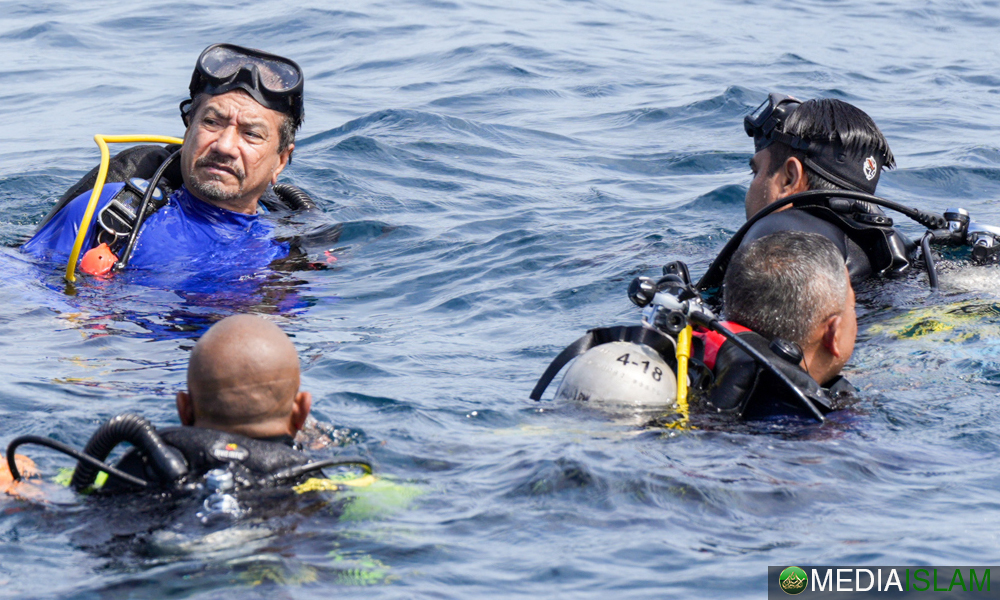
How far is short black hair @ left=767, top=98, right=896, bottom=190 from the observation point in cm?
520

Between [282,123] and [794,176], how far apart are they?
2886 millimetres

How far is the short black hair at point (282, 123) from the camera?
6.23 m

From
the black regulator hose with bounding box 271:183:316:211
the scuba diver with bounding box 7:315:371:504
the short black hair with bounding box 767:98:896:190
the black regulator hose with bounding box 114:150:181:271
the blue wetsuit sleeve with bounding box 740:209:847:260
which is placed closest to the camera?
the scuba diver with bounding box 7:315:371:504

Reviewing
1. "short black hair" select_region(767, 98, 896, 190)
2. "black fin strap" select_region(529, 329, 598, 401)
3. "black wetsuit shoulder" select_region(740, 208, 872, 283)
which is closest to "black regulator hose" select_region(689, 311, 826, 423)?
"black fin strap" select_region(529, 329, 598, 401)

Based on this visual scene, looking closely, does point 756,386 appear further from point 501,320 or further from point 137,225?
point 137,225

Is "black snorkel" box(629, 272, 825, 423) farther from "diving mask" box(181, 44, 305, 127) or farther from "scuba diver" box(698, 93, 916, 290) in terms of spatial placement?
"diving mask" box(181, 44, 305, 127)

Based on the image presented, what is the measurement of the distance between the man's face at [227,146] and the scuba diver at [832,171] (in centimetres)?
270

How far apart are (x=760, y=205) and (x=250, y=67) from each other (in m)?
2.90

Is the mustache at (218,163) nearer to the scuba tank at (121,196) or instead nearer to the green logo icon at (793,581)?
the scuba tank at (121,196)

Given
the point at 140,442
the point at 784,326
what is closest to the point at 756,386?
the point at 784,326

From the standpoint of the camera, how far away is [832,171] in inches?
207

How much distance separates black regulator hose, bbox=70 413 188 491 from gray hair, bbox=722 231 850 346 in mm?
2099

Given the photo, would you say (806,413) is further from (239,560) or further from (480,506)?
(239,560)

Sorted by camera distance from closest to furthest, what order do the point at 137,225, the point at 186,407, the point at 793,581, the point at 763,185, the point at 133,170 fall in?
the point at 793,581
the point at 186,407
the point at 763,185
the point at 137,225
the point at 133,170
